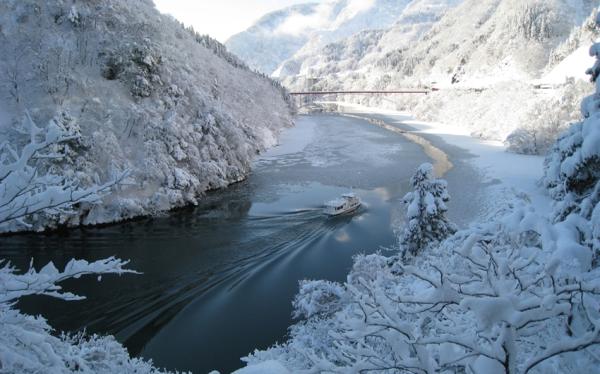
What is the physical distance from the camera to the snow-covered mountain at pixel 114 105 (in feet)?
107

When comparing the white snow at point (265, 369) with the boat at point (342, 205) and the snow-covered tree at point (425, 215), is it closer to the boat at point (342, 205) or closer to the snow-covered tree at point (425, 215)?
the snow-covered tree at point (425, 215)

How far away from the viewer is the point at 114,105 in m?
37.3

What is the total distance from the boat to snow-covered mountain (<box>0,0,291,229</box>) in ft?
45.3

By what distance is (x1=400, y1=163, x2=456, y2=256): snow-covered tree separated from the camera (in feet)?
69.2

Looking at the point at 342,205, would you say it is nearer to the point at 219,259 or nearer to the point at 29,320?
the point at 219,259

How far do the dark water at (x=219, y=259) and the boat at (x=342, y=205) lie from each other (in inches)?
27.6

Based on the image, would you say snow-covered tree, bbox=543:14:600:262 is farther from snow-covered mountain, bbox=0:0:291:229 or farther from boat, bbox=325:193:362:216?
snow-covered mountain, bbox=0:0:291:229

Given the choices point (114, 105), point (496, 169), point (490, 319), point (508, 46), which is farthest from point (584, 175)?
point (508, 46)

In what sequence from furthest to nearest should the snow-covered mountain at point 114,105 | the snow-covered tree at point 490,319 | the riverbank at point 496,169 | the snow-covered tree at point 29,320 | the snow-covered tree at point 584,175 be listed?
the snow-covered mountain at point 114,105 < the riverbank at point 496,169 < the snow-covered tree at point 584,175 < the snow-covered tree at point 29,320 < the snow-covered tree at point 490,319

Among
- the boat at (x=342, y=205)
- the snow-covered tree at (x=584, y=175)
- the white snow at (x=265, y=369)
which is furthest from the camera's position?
the boat at (x=342, y=205)

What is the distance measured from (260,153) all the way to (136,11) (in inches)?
995

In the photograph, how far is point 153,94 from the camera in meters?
41.2

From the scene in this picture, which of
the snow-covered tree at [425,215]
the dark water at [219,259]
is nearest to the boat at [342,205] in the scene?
the dark water at [219,259]

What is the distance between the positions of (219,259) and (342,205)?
1240 cm
